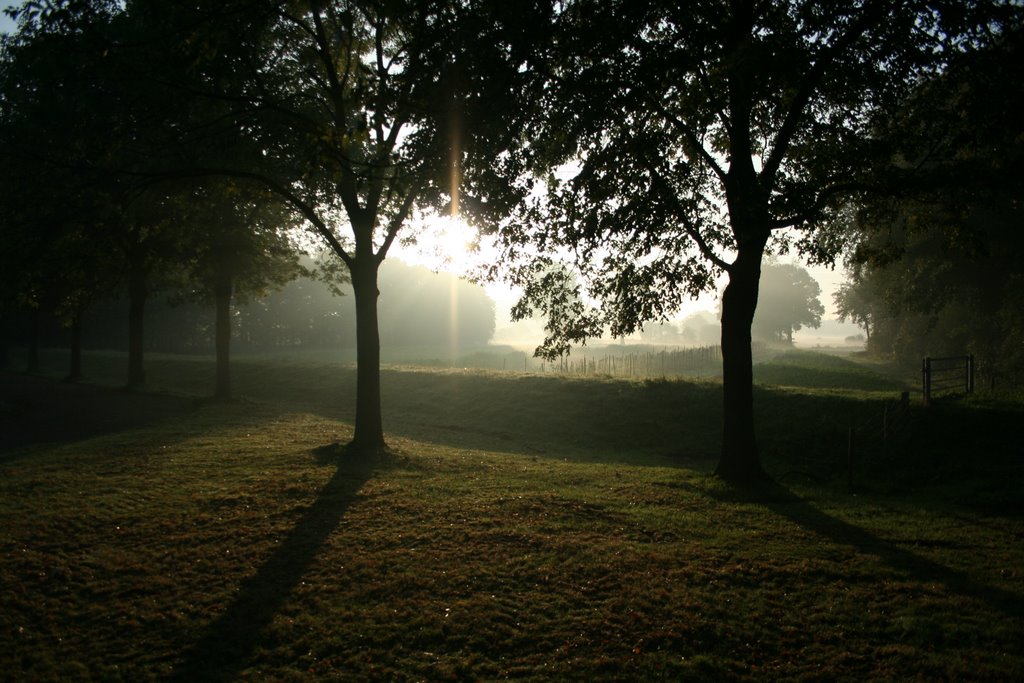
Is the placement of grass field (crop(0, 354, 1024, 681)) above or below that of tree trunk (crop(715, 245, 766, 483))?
below

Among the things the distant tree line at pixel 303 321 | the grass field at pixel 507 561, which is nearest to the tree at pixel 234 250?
the grass field at pixel 507 561

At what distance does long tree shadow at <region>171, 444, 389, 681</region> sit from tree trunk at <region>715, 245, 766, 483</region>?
8.09m

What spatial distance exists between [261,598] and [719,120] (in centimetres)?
1319

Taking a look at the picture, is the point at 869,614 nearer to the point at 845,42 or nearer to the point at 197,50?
the point at 845,42

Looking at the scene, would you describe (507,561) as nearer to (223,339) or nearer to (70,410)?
(70,410)

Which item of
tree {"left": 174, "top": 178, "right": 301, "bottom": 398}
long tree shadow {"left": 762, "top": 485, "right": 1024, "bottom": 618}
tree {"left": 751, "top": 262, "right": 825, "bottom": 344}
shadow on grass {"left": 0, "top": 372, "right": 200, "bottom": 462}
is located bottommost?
long tree shadow {"left": 762, "top": 485, "right": 1024, "bottom": 618}

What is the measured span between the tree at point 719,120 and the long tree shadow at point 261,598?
630 cm

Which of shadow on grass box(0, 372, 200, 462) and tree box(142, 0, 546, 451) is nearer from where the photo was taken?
tree box(142, 0, 546, 451)

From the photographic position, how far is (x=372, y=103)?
8000 mm

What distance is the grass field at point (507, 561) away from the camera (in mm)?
5930

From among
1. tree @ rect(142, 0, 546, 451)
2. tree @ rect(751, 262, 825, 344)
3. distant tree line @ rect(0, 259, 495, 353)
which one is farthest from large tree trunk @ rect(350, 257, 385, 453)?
tree @ rect(751, 262, 825, 344)

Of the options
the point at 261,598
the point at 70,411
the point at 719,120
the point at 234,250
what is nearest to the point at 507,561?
the point at 261,598

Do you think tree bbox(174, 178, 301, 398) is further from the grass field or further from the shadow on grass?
the grass field

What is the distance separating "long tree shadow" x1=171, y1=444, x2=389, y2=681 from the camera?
5.74m
